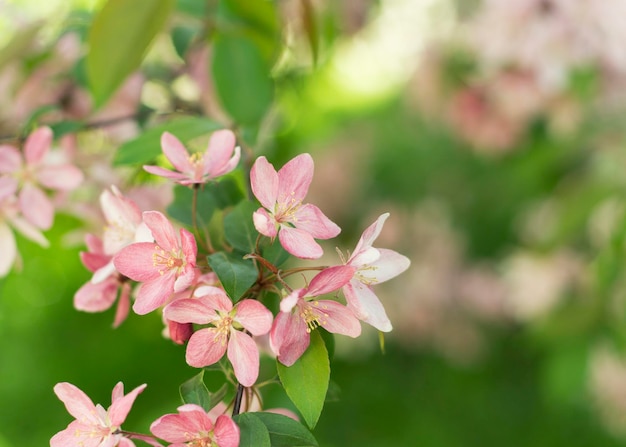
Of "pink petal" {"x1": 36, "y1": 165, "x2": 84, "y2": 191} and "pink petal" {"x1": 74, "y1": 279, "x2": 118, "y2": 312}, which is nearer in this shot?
"pink petal" {"x1": 74, "y1": 279, "x2": 118, "y2": 312}

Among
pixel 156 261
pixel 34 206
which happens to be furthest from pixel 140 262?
pixel 34 206

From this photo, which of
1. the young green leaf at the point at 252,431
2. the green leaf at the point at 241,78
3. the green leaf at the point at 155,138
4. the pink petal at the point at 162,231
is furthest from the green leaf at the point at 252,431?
the green leaf at the point at 241,78

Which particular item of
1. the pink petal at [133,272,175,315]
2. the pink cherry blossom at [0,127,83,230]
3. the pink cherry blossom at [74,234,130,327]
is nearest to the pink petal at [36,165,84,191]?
the pink cherry blossom at [0,127,83,230]

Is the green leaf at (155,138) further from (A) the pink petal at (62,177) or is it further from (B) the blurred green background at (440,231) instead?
(B) the blurred green background at (440,231)

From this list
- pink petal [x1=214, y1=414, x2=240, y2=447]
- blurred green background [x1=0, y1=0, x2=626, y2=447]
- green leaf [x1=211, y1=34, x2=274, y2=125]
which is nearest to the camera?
pink petal [x1=214, y1=414, x2=240, y2=447]

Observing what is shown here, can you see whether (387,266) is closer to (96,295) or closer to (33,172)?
(96,295)

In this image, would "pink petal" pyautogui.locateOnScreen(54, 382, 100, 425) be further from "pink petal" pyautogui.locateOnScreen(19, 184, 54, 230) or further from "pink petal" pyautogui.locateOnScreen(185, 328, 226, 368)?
"pink petal" pyautogui.locateOnScreen(19, 184, 54, 230)
